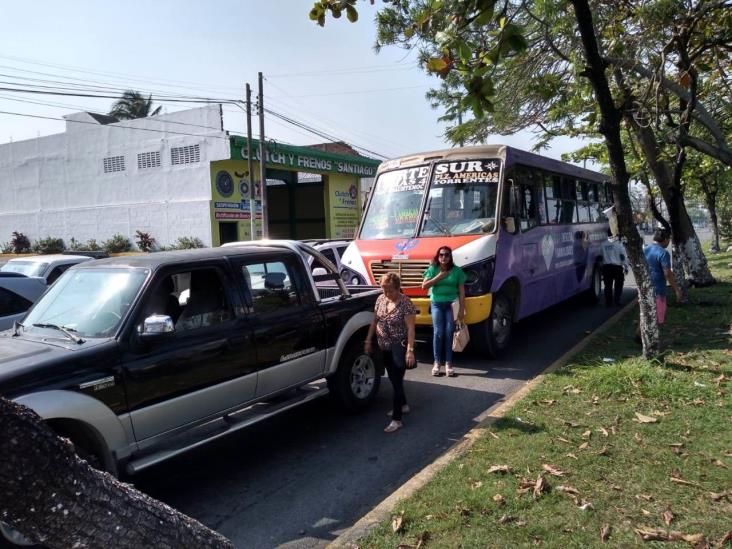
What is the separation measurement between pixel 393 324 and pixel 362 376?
98cm

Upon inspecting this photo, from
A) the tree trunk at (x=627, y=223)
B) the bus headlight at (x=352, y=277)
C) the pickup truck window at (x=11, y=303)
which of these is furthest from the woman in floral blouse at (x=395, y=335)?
the pickup truck window at (x=11, y=303)

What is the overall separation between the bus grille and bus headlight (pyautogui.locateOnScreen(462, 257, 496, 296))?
1.91 ft

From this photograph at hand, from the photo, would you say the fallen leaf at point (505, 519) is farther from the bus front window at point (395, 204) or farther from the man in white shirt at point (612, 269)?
the man in white shirt at point (612, 269)

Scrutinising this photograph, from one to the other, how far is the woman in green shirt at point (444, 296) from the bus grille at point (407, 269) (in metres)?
0.33

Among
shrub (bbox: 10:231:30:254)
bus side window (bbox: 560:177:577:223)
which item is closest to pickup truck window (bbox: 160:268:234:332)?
bus side window (bbox: 560:177:577:223)

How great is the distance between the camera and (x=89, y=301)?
4551 mm

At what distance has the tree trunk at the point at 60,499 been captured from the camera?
1.42m

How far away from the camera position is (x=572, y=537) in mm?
3406

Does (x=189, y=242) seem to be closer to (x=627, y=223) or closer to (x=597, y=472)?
(x=627, y=223)

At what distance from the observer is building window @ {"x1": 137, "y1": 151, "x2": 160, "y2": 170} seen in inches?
1089

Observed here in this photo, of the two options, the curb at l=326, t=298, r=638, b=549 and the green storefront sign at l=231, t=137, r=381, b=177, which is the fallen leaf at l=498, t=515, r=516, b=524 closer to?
the curb at l=326, t=298, r=638, b=549

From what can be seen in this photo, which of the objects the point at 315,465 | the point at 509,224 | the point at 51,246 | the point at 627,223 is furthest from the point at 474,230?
the point at 51,246

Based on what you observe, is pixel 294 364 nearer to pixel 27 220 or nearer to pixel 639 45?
pixel 639 45

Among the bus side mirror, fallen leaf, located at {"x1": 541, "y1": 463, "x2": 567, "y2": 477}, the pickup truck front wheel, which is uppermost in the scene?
the bus side mirror
